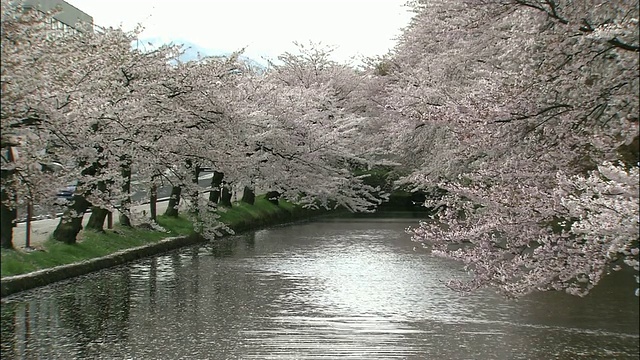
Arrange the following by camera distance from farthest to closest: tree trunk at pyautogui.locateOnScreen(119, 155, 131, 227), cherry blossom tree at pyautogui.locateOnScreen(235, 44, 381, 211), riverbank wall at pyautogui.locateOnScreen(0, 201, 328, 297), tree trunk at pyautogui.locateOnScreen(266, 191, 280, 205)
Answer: tree trunk at pyautogui.locateOnScreen(266, 191, 280, 205) → cherry blossom tree at pyautogui.locateOnScreen(235, 44, 381, 211) → tree trunk at pyautogui.locateOnScreen(119, 155, 131, 227) → riverbank wall at pyautogui.locateOnScreen(0, 201, 328, 297)

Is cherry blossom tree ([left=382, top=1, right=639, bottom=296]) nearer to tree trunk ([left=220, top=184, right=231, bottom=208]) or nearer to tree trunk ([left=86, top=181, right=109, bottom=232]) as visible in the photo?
tree trunk ([left=86, top=181, right=109, bottom=232])

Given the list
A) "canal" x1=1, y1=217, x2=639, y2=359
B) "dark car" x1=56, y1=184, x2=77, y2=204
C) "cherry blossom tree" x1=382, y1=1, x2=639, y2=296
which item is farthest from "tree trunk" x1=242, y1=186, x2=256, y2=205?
"cherry blossom tree" x1=382, y1=1, x2=639, y2=296

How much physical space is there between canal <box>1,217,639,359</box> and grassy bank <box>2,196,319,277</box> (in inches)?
32.2

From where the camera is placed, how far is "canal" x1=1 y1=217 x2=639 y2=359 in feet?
37.3

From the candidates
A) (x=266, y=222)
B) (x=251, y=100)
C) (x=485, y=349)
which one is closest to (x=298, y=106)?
(x=251, y=100)

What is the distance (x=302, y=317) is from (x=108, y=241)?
33.4 ft

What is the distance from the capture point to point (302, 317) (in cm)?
1399

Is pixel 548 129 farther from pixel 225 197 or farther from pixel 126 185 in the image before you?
pixel 225 197

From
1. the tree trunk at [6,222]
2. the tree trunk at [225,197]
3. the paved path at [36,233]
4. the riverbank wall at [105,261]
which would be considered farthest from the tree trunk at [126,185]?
the tree trunk at [225,197]

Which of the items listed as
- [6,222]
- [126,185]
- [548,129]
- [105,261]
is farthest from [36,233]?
[548,129]

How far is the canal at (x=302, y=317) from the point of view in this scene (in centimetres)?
1138

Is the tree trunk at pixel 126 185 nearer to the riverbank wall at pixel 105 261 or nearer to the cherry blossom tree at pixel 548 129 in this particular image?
the riverbank wall at pixel 105 261

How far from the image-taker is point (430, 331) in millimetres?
12914

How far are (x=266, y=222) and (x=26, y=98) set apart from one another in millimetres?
25484
